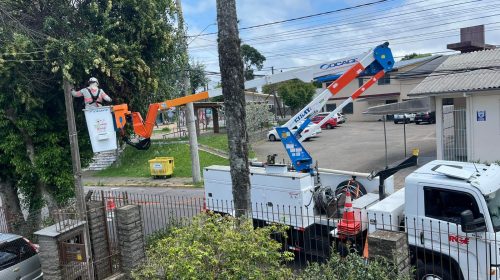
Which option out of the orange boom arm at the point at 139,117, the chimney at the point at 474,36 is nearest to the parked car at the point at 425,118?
the chimney at the point at 474,36

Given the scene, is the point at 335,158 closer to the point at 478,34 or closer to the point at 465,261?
the point at 478,34

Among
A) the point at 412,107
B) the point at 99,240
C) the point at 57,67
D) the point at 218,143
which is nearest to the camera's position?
the point at 99,240

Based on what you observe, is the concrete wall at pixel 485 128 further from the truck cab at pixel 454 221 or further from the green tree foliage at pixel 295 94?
the green tree foliage at pixel 295 94

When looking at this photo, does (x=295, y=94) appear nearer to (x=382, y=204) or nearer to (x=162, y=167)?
(x=162, y=167)

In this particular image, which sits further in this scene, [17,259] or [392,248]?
[17,259]

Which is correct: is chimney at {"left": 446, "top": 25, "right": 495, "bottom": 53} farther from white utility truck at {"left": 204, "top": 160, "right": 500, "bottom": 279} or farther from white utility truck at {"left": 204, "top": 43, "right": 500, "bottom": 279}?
white utility truck at {"left": 204, "top": 160, "right": 500, "bottom": 279}

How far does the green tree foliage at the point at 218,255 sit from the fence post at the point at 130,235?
102 inches

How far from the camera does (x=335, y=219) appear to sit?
8.97 metres

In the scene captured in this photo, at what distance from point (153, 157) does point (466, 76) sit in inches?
733

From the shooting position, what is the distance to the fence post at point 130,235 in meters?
8.23

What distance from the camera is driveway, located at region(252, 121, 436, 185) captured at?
872 inches

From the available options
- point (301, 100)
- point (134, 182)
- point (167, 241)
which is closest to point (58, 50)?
point (167, 241)

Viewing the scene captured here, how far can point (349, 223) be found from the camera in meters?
8.26

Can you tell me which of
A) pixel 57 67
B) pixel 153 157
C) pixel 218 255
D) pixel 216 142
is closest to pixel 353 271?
pixel 218 255
